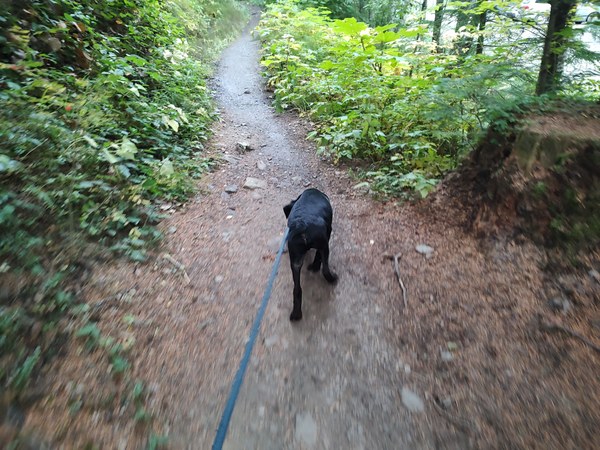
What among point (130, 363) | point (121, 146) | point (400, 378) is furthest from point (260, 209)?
point (400, 378)

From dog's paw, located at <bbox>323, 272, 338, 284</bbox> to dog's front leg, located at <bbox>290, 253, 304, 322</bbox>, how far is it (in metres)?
0.48

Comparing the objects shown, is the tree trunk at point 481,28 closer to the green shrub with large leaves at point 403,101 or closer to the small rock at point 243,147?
the green shrub with large leaves at point 403,101

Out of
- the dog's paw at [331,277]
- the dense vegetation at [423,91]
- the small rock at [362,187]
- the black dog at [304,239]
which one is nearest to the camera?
the black dog at [304,239]

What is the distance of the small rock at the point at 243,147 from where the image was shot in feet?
22.3

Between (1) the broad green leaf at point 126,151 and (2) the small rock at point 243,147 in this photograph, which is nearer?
(1) the broad green leaf at point 126,151

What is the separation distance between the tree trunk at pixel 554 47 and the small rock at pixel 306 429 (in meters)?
4.69

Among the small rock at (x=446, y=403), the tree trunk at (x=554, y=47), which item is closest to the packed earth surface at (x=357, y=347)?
the small rock at (x=446, y=403)

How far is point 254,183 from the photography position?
5672 mm

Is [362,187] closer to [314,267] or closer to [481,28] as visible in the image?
[314,267]

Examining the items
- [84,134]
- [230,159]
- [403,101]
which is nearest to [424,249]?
[403,101]

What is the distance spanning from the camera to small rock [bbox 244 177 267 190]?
219 inches

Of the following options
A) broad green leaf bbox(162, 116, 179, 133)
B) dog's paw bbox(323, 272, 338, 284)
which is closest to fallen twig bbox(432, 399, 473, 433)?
dog's paw bbox(323, 272, 338, 284)

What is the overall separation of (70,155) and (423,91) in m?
5.25

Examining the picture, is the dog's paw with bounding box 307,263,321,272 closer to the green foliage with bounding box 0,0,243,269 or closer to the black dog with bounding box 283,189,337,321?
the black dog with bounding box 283,189,337,321
